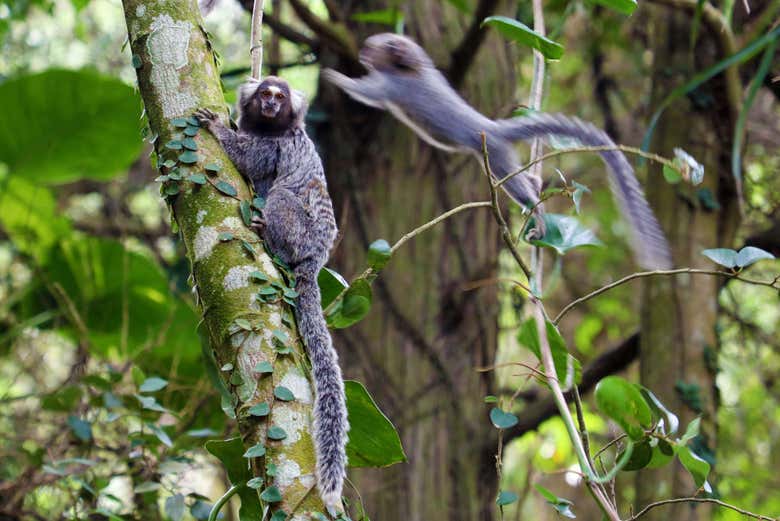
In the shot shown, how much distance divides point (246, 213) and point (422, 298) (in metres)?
2.09

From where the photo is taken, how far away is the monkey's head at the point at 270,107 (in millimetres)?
3975

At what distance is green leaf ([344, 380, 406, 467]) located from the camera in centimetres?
289

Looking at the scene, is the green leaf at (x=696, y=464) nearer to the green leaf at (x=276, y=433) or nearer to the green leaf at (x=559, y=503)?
the green leaf at (x=559, y=503)

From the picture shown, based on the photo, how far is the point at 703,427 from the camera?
14.8ft

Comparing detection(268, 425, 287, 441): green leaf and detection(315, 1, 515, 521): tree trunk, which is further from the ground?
detection(268, 425, 287, 441): green leaf

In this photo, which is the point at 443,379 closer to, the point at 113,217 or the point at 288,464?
the point at 288,464

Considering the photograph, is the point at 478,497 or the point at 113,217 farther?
the point at 113,217

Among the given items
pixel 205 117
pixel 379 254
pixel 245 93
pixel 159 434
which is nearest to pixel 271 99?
pixel 245 93

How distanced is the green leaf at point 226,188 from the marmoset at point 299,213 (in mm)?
143

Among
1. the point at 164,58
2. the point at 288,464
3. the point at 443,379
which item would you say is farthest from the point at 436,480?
the point at 164,58

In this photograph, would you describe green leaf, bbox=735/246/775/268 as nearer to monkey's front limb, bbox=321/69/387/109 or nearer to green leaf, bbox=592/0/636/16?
green leaf, bbox=592/0/636/16

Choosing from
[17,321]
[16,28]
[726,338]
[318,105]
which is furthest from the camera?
[16,28]

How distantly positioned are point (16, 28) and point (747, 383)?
8616 mm

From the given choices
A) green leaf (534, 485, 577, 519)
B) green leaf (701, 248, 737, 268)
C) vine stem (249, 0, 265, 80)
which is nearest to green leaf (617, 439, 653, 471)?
green leaf (534, 485, 577, 519)
